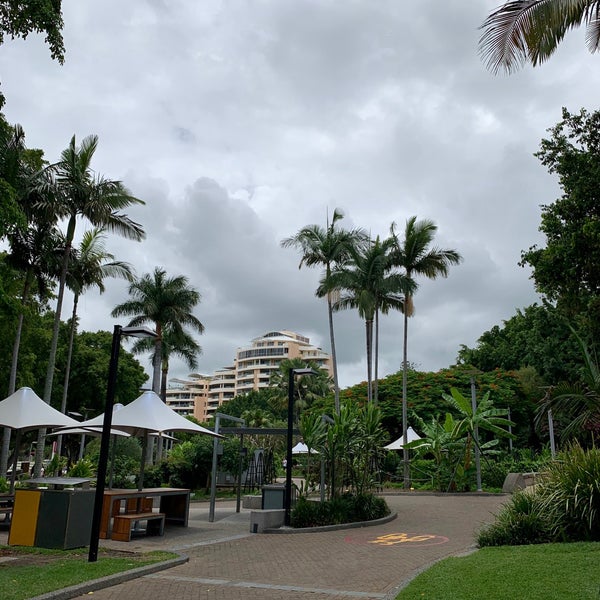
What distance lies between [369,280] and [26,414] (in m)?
20.8

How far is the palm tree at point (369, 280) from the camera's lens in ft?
107

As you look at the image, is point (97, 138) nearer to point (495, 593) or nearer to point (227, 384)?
point (495, 593)

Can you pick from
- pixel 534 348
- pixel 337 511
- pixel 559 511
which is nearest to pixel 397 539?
pixel 337 511

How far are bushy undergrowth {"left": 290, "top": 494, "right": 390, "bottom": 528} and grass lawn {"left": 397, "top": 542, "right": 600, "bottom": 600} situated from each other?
237 inches

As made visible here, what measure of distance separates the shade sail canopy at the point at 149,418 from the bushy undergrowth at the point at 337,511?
117 inches

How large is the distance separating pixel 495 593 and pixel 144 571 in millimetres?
5089

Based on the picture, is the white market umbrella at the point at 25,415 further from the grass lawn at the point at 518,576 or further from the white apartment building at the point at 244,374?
the white apartment building at the point at 244,374

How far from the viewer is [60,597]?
7.23 m

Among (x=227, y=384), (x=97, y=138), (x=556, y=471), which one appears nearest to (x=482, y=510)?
(x=556, y=471)

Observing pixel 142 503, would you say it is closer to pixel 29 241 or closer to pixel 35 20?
pixel 35 20

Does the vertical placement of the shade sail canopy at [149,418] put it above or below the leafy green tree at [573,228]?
below

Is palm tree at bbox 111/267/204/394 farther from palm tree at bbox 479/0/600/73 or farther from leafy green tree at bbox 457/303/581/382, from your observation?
palm tree at bbox 479/0/600/73

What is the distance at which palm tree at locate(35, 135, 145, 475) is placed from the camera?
23.2 metres

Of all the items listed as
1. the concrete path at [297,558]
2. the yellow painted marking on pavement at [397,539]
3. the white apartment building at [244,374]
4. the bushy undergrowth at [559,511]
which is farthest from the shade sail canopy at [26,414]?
the white apartment building at [244,374]
